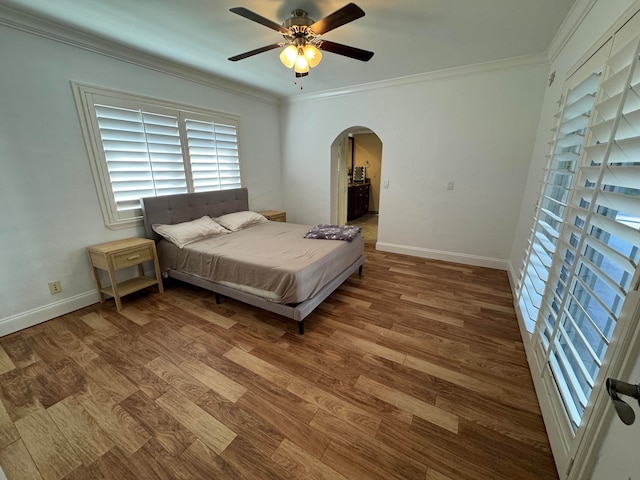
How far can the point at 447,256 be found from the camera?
12.1ft

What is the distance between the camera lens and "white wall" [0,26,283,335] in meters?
2.02

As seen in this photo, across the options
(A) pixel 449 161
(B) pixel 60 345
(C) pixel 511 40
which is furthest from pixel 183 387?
(C) pixel 511 40

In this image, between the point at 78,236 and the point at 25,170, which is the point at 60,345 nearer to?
the point at 78,236

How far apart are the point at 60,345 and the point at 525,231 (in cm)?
451

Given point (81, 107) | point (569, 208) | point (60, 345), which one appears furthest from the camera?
point (81, 107)

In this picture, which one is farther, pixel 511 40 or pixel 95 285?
pixel 95 285

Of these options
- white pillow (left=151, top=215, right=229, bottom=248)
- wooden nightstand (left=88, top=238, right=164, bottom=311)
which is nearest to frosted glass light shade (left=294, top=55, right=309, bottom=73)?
white pillow (left=151, top=215, right=229, bottom=248)

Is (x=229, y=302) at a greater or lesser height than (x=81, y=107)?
lesser

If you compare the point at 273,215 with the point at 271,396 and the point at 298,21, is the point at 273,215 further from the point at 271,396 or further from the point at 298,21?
the point at 271,396

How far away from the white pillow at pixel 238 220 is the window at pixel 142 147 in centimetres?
53

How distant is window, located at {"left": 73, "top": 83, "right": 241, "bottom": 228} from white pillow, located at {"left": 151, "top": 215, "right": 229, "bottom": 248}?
0.35m

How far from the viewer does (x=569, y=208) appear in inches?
56.0

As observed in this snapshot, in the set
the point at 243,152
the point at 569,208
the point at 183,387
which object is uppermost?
the point at 243,152

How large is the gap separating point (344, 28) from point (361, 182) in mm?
4954
